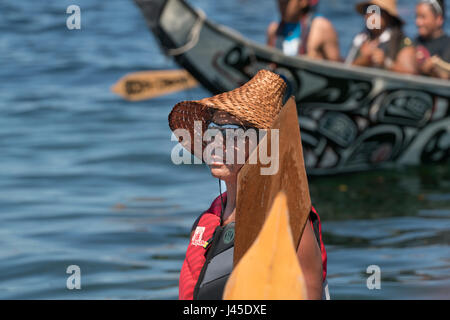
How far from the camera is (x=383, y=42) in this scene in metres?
8.12

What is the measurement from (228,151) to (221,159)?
0.13ft

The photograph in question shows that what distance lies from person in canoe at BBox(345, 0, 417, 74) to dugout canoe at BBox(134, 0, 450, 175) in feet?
1.15

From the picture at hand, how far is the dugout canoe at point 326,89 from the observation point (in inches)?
297

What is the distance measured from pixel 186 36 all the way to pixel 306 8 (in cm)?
124

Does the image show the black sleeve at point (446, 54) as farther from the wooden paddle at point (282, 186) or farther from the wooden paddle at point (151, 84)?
the wooden paddle at point (282, 186)

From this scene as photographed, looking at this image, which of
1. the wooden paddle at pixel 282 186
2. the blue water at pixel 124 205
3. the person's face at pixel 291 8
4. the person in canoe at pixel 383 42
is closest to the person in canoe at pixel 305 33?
the person's face at pixel 291 8

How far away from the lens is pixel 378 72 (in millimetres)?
7641

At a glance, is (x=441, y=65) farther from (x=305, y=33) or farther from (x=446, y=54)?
(x=305, y=33)

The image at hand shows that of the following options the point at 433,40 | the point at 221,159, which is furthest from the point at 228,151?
the point at 433,40

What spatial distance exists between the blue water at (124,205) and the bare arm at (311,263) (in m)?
2.93

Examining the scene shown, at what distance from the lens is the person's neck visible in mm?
2490

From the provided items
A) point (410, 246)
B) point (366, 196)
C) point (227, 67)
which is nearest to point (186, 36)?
point (227, 67)

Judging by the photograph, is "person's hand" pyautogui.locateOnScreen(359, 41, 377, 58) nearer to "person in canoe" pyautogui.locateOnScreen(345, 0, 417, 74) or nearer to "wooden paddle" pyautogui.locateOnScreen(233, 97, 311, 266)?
"person in canoe" pyautogui.locateOnScreen(345, 0, 417, 74)

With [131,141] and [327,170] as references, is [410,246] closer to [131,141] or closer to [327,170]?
[327,170]
